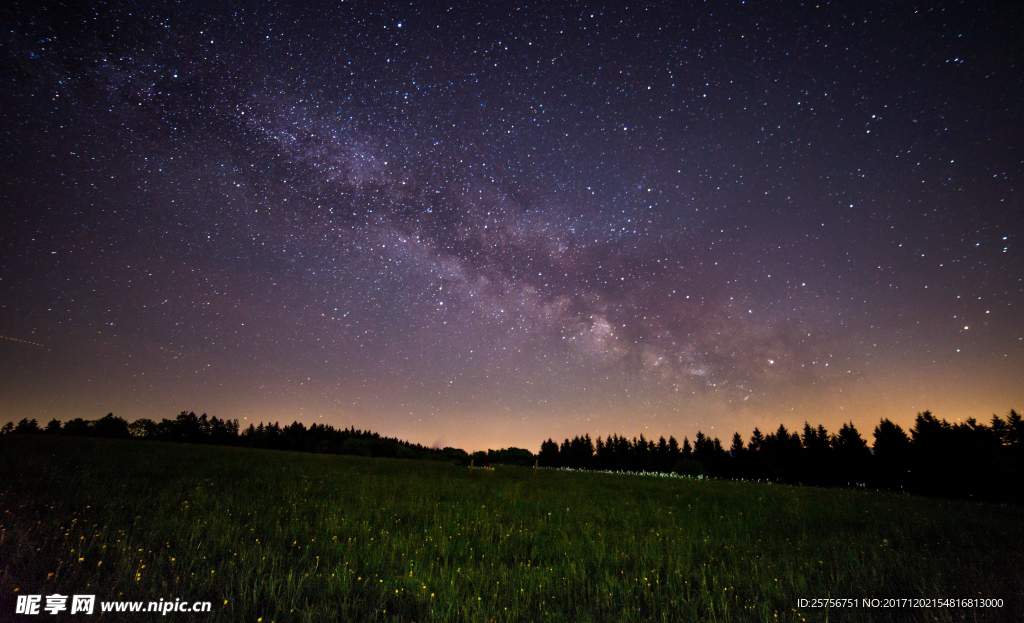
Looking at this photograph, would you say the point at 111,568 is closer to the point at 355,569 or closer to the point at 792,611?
the point at 355,569

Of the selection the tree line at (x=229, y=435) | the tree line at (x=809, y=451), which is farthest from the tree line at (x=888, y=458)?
the tree line at (x=229, y=435)

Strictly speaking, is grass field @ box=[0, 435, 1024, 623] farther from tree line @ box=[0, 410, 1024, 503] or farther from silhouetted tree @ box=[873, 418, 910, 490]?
silhouetted tree @ box=[873, 418, 910, 490]

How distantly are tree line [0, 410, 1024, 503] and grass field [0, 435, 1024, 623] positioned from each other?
1876cm

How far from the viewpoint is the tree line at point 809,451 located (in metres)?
36.0

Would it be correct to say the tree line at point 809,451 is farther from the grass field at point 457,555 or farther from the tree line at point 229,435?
the grass field at point 457,555

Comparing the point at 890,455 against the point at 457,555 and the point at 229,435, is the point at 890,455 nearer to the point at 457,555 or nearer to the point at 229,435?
the point at 457,555

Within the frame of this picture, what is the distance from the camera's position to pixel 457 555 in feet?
22.1

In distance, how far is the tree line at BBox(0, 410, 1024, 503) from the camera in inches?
1417

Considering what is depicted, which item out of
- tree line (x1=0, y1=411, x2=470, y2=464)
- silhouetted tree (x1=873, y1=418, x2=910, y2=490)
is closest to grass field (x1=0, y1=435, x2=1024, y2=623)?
tree line (x1=0, y1=411, x2=470, y2=464)

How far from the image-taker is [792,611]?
493cm

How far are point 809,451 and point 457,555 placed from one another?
65913 millimetres

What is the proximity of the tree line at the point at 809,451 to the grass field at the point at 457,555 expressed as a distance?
61.5ft

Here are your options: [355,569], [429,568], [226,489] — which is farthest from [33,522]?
[429,568]

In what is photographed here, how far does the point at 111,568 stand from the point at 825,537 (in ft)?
42.9
